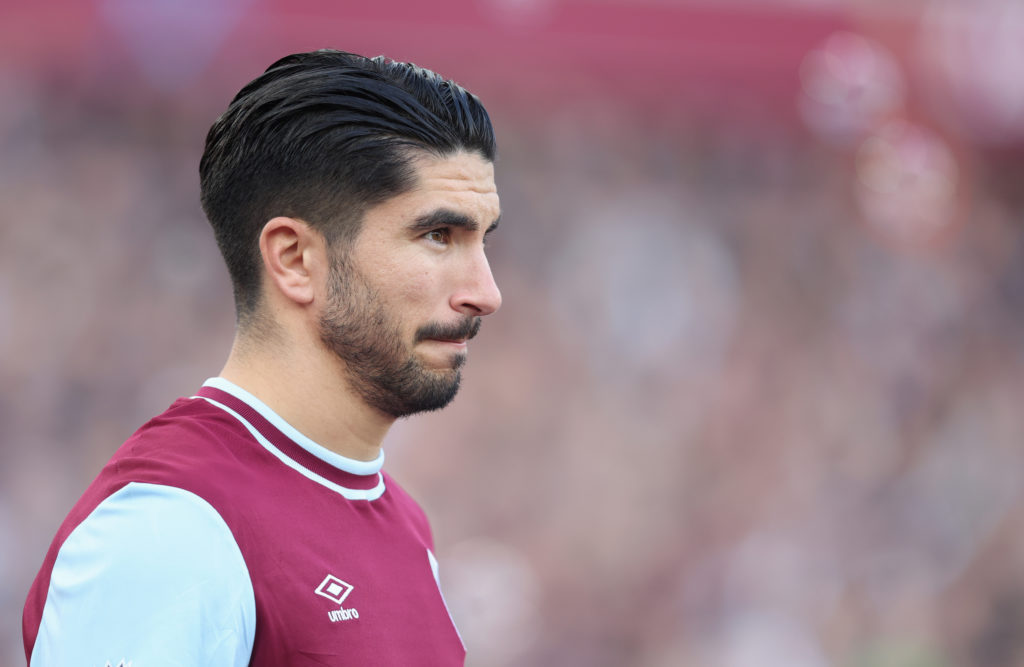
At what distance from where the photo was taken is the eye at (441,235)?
1800 mm

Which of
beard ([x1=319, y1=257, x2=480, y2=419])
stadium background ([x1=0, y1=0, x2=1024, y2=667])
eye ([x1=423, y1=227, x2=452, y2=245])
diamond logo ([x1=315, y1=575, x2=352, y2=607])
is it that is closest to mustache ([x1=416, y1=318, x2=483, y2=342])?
beard ([x1=319, y1=257, x2=480, y2=419])

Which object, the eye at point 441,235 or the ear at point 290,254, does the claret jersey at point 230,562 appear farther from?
the eye at point 441,235

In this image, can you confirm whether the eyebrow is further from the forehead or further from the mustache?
the mustache

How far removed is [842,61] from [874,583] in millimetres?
3470

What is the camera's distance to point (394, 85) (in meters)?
1.84

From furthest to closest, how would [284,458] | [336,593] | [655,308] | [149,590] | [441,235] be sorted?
[655,308] → [441,235] → [284,458] → [336,593] → [149,590]

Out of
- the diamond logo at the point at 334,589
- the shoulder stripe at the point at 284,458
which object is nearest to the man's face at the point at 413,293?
the shoulder stripe at the point at 284,458

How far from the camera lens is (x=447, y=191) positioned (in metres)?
1.79

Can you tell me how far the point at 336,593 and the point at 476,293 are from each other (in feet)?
1.78

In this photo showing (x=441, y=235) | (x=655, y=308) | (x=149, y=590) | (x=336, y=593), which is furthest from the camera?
(x=655, y=308)

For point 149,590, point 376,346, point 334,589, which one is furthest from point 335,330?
point 149,590

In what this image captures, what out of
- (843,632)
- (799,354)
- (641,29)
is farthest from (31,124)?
(843,632)

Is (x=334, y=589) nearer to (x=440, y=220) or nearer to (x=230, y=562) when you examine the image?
(x=230, y=562)

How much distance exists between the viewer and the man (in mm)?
1580
